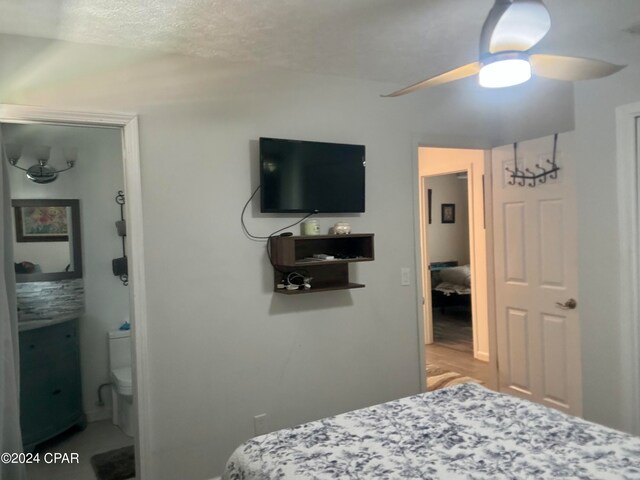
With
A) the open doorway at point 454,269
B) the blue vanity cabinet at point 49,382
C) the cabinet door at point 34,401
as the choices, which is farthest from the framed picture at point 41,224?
the open doorway at point 454,269

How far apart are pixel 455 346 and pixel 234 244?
12.0ft

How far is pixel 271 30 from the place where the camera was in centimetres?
223

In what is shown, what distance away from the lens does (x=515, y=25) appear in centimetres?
139

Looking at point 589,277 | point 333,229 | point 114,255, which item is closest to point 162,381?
point 333,229

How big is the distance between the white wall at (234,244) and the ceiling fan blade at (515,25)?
5.04 ft

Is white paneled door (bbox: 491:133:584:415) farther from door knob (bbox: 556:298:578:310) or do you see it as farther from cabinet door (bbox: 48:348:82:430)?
cabinet door (bbox: 48:348:82:430)

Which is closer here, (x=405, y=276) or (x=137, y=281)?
(x=137, y=281)

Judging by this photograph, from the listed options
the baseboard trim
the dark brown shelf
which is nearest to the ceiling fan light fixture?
the dark brown shelf

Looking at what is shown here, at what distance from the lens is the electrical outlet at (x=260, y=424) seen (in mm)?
2688

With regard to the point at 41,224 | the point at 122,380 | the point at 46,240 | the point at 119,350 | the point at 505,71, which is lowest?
the point at 122,380

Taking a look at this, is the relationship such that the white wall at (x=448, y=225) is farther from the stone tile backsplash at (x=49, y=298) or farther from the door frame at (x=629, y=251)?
the stone tile backsplash at (x=49, y=298)

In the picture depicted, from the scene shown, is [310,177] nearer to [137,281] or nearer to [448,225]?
[137,281]

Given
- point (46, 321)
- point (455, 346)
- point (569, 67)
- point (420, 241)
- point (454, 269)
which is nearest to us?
point (569, 67)

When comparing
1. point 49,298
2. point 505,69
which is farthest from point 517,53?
point 49,298
